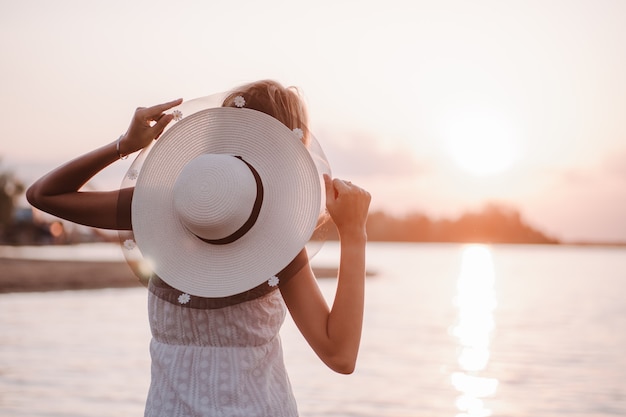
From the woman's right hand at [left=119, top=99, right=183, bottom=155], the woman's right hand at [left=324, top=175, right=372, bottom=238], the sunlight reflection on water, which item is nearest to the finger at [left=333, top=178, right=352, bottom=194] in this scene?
the woman's right hand at [left=324, top=175, right=372, bottom=238]

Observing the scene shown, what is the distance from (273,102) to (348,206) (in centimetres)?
29

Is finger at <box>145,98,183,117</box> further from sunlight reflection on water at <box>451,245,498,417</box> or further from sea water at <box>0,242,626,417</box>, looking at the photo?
sunlight reflection on water at <box>451,245,498,417</box>

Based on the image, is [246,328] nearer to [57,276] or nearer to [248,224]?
[248,224]

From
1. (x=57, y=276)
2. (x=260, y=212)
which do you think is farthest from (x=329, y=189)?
(x=57, y=276)

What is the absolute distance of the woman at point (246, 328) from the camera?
1.82m

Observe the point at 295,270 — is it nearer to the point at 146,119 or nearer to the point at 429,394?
the point at 146,119

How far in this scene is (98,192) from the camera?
6.37ft

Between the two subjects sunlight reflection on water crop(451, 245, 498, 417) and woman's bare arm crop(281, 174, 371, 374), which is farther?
sunlight reflection on water crop(451, 245, 498, 417)

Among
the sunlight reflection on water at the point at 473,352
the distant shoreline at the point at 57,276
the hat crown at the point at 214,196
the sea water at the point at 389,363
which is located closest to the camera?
the hat crown at the point at 214,196

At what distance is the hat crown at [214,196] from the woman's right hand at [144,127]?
16 centimetres

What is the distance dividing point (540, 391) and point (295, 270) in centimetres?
889

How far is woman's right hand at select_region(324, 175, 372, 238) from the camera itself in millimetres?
1831

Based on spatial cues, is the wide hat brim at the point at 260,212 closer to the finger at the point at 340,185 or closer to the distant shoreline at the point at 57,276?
the finger at the point at 340,185

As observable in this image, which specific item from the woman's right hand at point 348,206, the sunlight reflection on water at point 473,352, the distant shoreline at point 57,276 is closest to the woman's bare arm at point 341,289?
the woman's right hand at point 348,206
